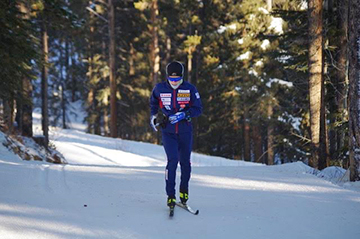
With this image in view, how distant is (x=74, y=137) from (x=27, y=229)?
1767 cm

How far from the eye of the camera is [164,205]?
5750mm

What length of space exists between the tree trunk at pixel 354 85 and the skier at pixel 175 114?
3.56 metres

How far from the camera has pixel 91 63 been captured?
31.5 meters

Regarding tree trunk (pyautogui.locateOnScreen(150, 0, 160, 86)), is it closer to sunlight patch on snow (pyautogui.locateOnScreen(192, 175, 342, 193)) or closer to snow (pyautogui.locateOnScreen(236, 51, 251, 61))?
snow (pyautogui.locateOnScreen(236, 51, 251, 61))

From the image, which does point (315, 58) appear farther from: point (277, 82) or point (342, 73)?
point (277, 82)

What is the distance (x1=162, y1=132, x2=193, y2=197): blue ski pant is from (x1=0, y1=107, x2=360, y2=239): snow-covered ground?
1.37 ft

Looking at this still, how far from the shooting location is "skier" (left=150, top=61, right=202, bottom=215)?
5.31 m

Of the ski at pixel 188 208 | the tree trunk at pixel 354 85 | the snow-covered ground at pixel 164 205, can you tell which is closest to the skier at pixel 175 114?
the ski at pixel 188 208

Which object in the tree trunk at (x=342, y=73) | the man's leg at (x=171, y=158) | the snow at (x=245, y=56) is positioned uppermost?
the snow at (x=245, y=56)

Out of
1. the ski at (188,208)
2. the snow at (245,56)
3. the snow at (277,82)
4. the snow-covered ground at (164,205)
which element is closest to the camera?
the snow-covered ground at (164,205)

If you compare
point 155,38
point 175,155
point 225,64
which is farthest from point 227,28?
point 175,155

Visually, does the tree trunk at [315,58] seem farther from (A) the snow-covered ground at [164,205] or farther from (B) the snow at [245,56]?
(B) the snow at [245,56]

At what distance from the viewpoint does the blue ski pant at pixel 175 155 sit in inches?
211

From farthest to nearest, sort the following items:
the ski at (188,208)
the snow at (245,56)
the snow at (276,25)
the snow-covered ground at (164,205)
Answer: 1. the snow at (245,56)
2. the snow at (276,25)
3. the ski at (188,208)
4. the snow-covered ground at (164,205)
